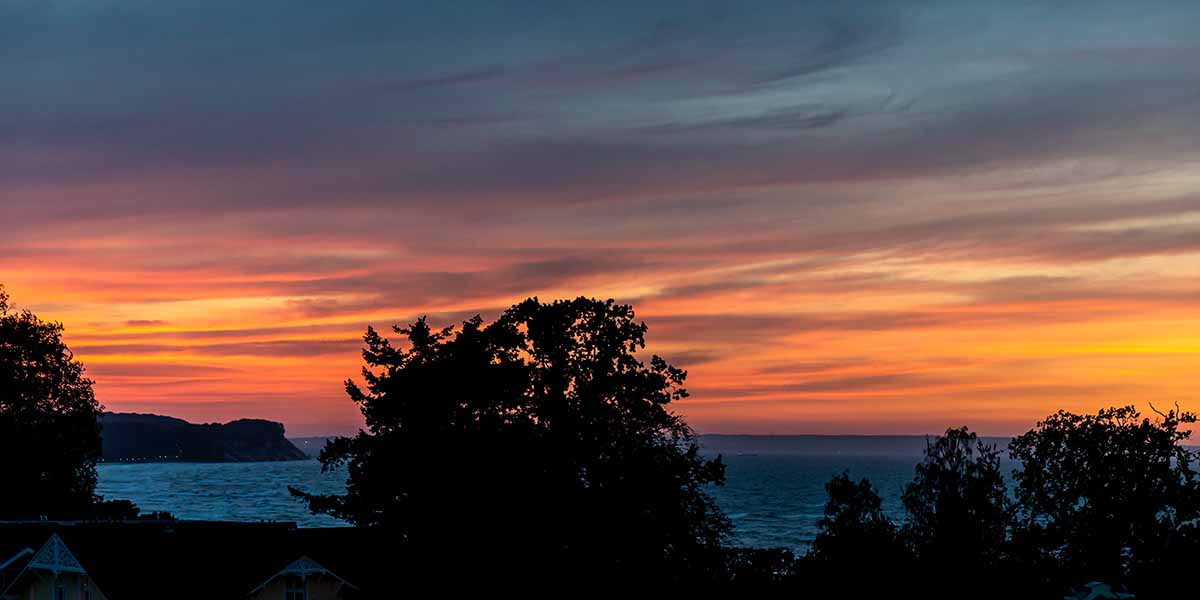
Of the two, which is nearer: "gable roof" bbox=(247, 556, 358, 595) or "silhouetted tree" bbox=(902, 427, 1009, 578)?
"gable roof" bbox=(247, 556, 358, 595)

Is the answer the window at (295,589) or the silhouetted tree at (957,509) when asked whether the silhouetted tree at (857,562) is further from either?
the window at (295,589)

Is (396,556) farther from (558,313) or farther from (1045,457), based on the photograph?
(1045,457)

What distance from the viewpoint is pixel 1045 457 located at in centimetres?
7438

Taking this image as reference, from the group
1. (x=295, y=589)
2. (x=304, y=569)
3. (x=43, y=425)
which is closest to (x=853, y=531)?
(x=304, y=569)

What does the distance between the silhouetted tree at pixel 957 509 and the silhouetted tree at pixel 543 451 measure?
11.4 meters

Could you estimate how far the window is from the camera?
6284 cm

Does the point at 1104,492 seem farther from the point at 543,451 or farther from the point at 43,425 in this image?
the point at 43,425

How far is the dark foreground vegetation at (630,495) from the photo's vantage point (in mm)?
59938

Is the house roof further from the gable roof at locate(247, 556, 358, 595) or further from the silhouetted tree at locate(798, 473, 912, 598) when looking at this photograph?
the silhouetted tree at locate(798, 473, 912, 598)

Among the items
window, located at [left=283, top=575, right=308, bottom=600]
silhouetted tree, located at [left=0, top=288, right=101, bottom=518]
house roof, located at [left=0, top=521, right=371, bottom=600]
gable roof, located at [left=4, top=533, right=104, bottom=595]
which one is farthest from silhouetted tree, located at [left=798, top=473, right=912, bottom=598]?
silhouetted tree, located at [left=0, top=288, right=101, bottom=518]

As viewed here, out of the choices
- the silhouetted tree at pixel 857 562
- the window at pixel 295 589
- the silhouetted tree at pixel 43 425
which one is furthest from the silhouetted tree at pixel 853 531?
the silhouetted tree at pixel 43 425

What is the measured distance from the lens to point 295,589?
62938 millimetres

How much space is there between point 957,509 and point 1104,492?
A: 7.36 m

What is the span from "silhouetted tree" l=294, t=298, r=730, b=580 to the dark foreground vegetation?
8 cm
